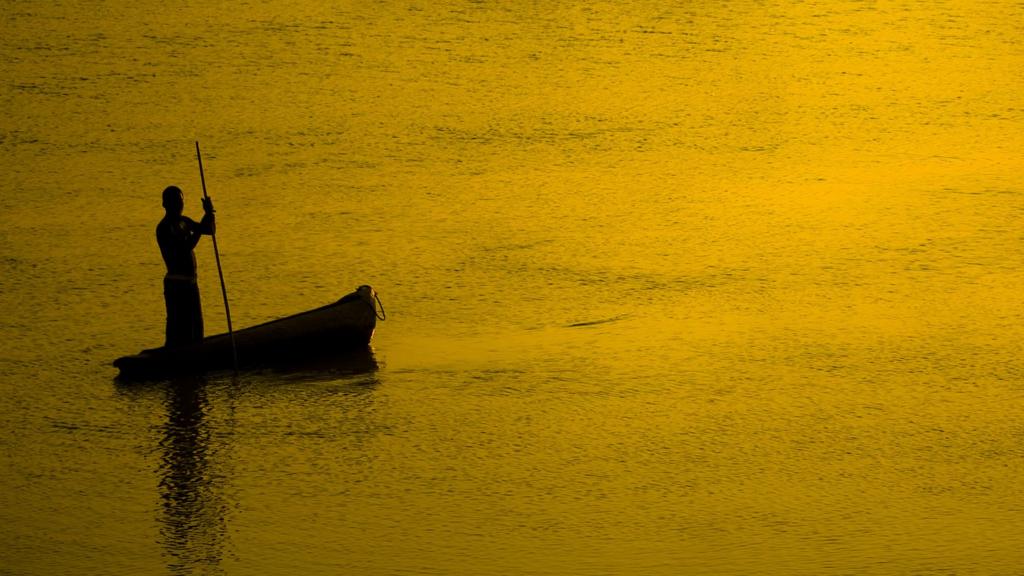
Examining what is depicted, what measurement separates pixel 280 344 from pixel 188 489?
190cm

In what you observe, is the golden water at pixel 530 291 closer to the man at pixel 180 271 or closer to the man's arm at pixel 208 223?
the man at pixel 180 271

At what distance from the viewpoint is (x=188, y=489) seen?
8.04 metres

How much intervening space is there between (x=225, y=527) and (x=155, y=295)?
12.7 ft

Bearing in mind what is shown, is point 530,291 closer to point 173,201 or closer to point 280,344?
point 280,344

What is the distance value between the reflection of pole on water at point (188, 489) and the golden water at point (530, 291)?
2 centimetres

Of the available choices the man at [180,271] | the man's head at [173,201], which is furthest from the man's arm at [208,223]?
the man's head at [173,201]

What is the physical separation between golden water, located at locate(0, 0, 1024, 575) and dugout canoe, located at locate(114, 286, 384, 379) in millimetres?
138

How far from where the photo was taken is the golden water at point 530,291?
766 cm

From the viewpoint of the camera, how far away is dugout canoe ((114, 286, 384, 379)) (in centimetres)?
955

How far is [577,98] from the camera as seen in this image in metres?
16.5

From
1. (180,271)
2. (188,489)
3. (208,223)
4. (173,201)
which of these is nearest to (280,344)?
(180,271)

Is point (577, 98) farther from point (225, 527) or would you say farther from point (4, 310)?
point (225, 527)

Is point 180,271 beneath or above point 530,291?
above

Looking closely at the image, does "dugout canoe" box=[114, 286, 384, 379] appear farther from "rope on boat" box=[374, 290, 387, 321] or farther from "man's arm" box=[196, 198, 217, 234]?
"man's arm" box=[196, 198, 217, 234]
